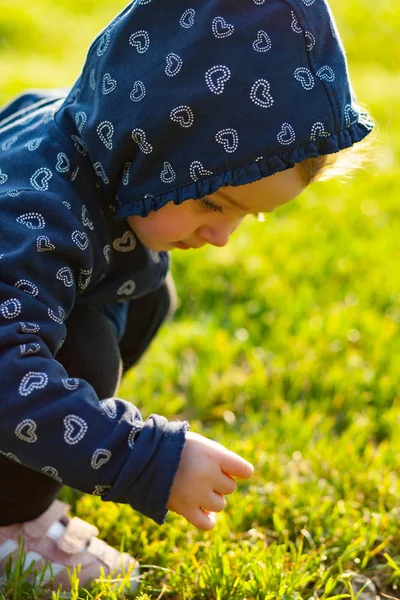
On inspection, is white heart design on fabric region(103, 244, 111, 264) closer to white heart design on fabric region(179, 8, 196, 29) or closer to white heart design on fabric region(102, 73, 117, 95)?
white heart design on fabric region(102, 73, 117, 95)

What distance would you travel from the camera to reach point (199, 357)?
292cm

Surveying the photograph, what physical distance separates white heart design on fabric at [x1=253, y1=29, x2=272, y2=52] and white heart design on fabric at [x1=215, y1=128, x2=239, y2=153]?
0.18m

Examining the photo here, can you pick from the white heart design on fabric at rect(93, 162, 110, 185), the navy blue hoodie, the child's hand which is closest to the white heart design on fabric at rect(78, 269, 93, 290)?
the navy blue hoodie

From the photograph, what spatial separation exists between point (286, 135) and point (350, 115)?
0.21m

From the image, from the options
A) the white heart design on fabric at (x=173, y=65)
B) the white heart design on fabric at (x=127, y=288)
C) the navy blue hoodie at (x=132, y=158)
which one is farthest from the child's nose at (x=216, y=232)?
the white heart design on fabric at (x=173, y=65)

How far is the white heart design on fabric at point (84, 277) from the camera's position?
1.77 metres

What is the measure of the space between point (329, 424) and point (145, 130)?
4.05 feet

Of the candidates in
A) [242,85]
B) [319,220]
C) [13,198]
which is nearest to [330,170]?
[242,85]

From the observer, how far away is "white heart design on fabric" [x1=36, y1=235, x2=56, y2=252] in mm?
1637

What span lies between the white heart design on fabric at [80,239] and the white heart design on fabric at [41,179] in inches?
4.6

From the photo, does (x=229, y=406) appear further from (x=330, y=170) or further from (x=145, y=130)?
(x=145, y=130)

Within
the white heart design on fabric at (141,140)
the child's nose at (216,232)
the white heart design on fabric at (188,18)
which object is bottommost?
the child's nose at (216,232)

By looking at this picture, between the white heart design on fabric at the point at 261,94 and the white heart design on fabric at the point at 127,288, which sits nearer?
the white heart design on fabric at the point at 261,94

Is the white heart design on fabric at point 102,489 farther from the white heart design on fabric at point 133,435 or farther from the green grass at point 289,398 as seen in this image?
the green grass at point 289,398
